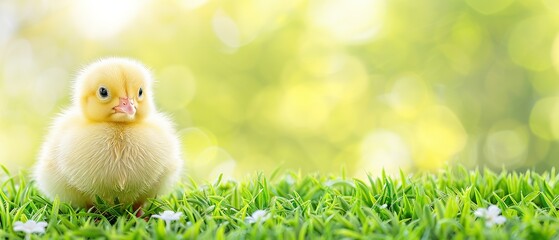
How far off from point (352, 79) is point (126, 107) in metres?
6.20

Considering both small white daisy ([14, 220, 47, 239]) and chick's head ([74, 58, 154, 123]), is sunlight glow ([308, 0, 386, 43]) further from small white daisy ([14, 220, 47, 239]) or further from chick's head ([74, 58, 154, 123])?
small white daisy ([14, 220, 47, 239])

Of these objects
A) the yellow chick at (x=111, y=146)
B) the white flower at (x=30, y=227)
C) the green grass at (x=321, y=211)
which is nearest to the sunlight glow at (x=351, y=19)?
the green grass at (x=321, y=211)

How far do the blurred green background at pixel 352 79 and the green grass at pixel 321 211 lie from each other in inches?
185

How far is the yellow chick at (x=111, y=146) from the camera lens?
2.06m

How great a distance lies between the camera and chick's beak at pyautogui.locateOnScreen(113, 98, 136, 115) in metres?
2.05

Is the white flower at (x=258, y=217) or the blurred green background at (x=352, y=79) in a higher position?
the blurred green background at (x=352, y=79)

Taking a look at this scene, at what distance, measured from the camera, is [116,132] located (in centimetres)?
211

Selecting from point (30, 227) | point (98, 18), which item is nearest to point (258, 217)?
point (30, 227)

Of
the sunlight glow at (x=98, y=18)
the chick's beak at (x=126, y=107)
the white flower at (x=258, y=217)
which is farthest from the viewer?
the sunlight glow at (x=98, y=18)

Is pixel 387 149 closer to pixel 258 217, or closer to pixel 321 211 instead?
pixel 321 211

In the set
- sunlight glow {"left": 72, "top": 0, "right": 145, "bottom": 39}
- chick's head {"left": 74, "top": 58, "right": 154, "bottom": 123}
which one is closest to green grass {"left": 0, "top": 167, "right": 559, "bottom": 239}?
chick's head {"left": 74, "top": 58, "right": 154, "bottom": 123}

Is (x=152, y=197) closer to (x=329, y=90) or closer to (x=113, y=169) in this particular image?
(x=113, y=169)

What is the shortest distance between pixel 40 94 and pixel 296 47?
3.08m

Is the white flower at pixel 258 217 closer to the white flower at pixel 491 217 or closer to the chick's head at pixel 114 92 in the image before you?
the chick's head at pixel 114 92
